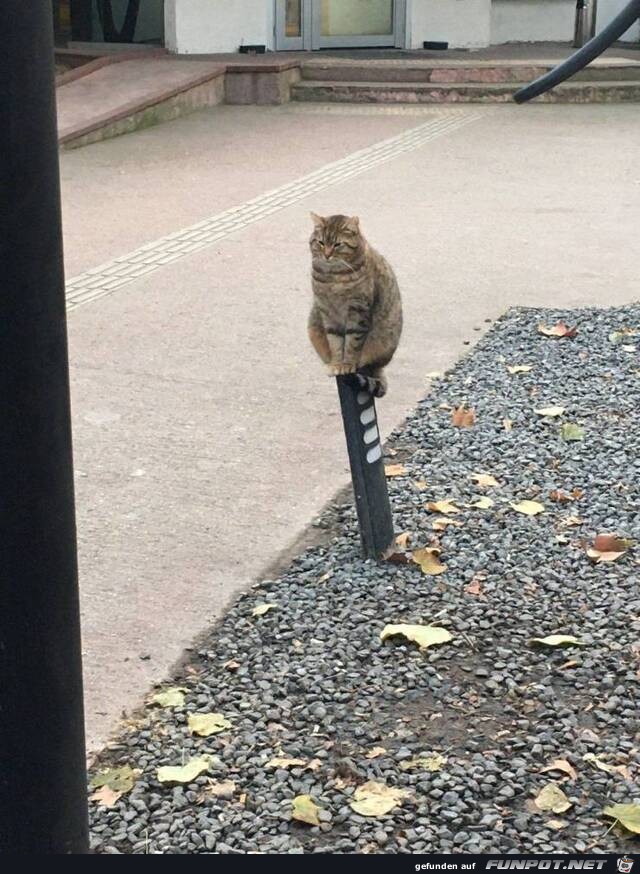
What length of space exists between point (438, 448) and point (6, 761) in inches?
144

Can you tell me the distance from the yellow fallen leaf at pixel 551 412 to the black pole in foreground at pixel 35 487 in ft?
13.1

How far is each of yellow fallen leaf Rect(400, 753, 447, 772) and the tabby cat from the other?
149cm

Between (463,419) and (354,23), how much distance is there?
13788 millimetres

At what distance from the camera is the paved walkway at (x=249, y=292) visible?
15.3 feet

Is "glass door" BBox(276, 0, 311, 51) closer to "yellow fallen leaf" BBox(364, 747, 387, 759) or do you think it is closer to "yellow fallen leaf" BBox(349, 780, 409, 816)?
"yellow fallen leaf" BBox(364, 747, 387, 759)

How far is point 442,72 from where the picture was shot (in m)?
16.4

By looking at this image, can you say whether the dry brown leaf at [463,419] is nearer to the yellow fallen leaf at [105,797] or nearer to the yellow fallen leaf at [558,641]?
the yellow fallen leaf at [558,641]

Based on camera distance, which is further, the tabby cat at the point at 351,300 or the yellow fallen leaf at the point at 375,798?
the tabby cat at the point at 351,300

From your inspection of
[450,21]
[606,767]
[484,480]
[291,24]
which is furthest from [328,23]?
[606,767]

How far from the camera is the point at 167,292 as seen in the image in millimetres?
8062

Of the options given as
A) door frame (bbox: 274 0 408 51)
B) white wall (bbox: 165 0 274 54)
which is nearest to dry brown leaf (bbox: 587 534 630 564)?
white wall (bbox: 165 0 274 54)

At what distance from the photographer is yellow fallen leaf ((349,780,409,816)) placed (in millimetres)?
3172

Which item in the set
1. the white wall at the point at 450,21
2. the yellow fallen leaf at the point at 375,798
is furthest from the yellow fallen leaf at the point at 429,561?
the white wall at the point at 450,21

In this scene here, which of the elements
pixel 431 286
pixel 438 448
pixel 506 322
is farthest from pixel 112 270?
pixel 438 448
